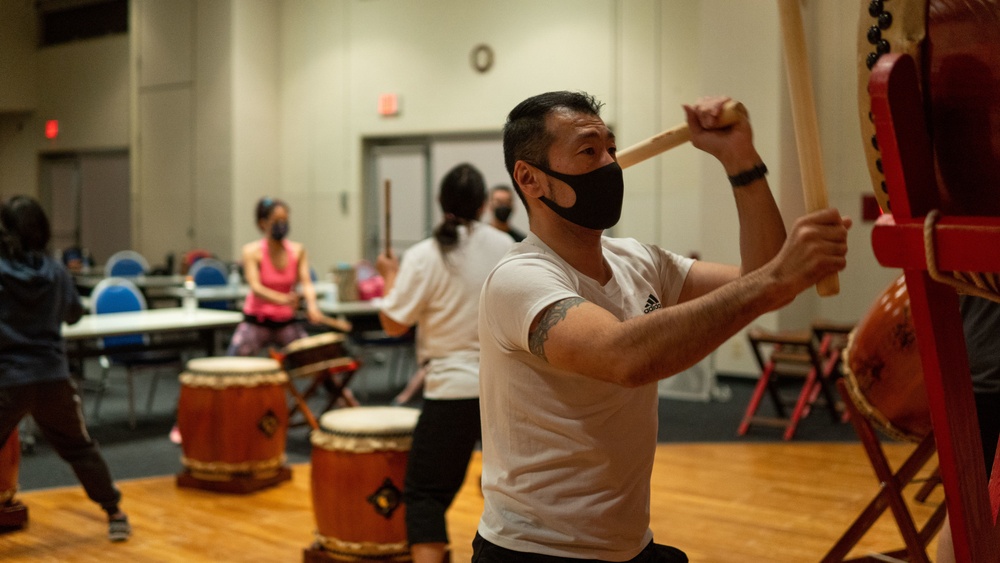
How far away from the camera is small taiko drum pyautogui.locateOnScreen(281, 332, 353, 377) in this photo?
5418 millimetres

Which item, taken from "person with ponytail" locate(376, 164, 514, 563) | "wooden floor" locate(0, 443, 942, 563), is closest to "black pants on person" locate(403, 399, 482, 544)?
"person with ponytail" locate(376, 164, 514, 563)

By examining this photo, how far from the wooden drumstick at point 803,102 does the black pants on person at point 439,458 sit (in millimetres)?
2130

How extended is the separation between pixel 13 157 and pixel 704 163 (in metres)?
4.78

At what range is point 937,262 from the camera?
124 centimetres

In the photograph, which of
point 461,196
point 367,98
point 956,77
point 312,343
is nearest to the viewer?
point 956,77

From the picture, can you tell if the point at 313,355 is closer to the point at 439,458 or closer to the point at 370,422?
the point at 370,422

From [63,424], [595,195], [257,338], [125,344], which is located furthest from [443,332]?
[125,344]

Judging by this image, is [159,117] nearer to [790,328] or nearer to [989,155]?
[790,328]

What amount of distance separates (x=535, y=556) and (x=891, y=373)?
5.65ft

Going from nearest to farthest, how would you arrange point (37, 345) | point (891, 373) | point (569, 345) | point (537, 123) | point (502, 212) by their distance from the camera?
point (569, 345) < point (537, 123) < point (891, 373) < point (37, 345) < point (502, 212)

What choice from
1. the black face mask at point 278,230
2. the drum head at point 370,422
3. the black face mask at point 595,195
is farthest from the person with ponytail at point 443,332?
the black face mask at point 278,230

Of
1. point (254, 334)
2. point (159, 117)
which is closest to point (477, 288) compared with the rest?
point (254, 334)

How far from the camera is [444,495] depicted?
3336 mm

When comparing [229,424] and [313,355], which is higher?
[313,355]
